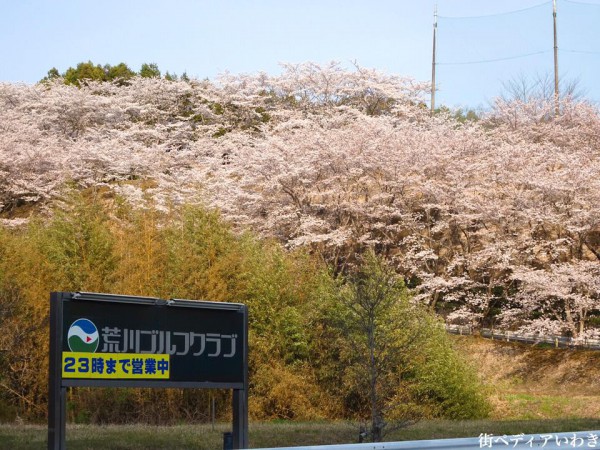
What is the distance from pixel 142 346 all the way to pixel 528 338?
23.9 meters

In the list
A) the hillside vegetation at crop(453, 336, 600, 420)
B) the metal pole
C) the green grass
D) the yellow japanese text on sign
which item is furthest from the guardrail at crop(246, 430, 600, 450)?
the hillside vegetation at crop(453, 336, 600, 420)

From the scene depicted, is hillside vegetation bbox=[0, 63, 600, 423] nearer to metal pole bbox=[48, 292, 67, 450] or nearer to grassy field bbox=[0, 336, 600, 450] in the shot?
grassy field bbox=[0, 336, 600, 450]

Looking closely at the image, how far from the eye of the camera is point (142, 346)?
9523 millimetres

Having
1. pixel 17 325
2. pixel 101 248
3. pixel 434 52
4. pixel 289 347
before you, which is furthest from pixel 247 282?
pixel 434 52

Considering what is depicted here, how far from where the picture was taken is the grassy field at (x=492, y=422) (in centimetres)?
1232

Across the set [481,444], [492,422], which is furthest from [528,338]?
[481,444]

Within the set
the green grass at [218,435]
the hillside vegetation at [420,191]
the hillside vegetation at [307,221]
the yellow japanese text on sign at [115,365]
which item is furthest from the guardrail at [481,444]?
the hillside vegetation at [420,191]

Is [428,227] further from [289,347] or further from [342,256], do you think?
[289,347]

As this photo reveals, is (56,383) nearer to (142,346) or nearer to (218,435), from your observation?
(142,346)

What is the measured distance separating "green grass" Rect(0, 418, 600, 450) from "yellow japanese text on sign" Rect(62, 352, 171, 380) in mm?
2276

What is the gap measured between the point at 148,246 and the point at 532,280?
1376 cm

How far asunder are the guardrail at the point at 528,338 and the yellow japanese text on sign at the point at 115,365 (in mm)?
22082

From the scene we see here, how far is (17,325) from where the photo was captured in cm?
2095

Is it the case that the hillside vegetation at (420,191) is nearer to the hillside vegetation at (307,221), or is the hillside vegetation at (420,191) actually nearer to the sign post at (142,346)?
the hillside vegetation at (307,221)
